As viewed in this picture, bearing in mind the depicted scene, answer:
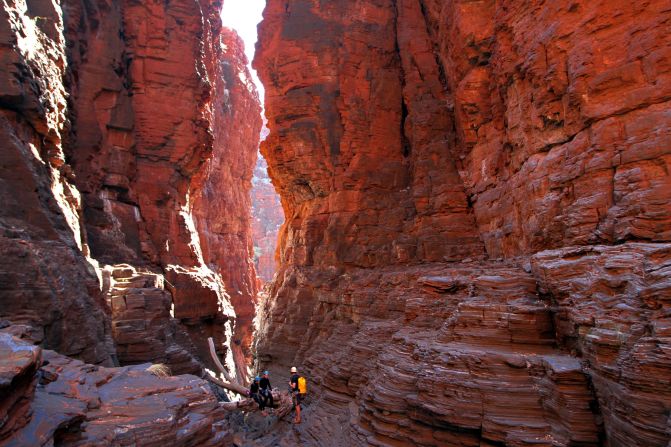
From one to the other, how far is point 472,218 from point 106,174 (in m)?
19.7

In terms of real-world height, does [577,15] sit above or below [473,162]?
above

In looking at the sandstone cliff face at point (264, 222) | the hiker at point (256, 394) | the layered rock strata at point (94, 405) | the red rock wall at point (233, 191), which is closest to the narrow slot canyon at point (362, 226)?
the layered rock strata at point (94, 405)

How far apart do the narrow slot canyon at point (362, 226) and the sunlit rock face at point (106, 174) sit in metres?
0.12

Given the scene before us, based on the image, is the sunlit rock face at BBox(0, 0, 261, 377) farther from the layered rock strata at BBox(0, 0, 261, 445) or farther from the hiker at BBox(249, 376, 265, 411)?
the hiker at BBox(249, 376, 265, 411)

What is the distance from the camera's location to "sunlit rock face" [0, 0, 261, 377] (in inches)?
536

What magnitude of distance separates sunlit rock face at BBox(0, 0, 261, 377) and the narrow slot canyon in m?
0.12

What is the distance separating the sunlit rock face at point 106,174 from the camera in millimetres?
13609

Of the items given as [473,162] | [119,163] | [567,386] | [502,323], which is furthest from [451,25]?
[119,163]

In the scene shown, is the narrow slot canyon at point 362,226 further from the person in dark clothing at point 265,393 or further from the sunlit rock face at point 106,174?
the person in dark clothing at point 265,393

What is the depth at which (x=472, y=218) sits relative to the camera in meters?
18.7

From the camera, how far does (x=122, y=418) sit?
7.76 metres

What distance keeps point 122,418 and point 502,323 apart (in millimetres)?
8349

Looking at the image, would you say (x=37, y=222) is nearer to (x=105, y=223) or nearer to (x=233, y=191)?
(x=105, y=223)

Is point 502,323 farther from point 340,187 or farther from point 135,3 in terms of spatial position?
point 135,3
